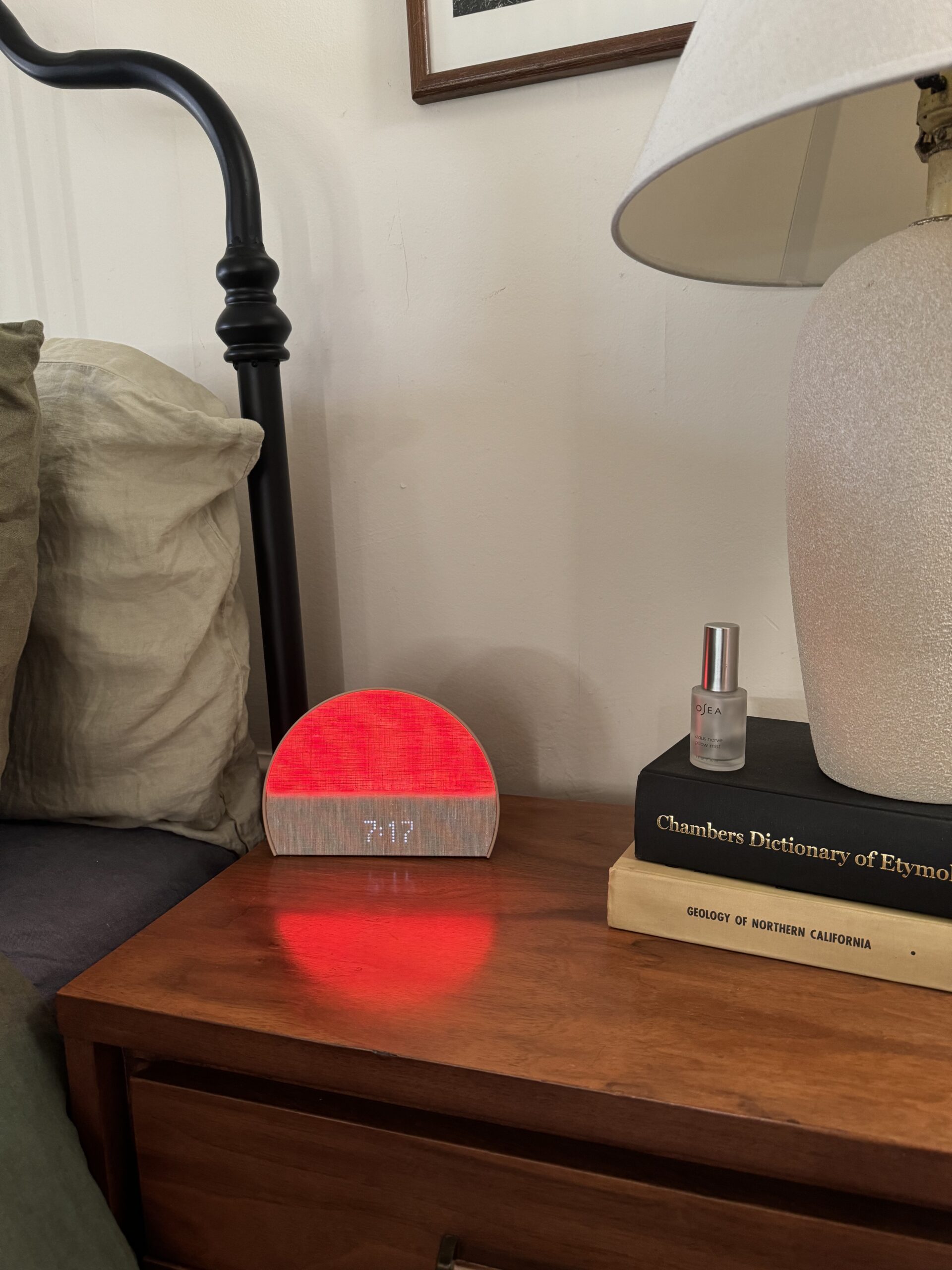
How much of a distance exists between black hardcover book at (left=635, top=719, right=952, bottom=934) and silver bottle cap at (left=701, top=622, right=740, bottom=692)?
59 mm

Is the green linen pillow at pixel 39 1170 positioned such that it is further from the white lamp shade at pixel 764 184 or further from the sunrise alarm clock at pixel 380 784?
the white lamp shade at pixel 764 184

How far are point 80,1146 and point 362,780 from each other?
1.03ft

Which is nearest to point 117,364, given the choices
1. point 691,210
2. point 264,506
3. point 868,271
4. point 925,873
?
point 264,506

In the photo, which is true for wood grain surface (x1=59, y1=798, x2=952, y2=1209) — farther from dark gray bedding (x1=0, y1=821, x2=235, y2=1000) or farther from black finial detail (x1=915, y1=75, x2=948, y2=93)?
black finial detail (x1=915, y1=75, x2=948, y2=93)

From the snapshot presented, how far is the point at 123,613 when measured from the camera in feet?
2.42

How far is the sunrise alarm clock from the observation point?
0.72 meters

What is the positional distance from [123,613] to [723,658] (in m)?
0.50

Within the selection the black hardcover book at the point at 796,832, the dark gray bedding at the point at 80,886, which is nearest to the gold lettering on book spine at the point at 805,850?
the black hardcover book at the point at 796,832

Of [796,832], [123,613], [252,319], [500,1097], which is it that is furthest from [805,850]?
[252,319]

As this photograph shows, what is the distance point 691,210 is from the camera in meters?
0.63

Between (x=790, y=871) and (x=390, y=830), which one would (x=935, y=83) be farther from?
(x=390, y=830)

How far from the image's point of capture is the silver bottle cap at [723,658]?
0.59 metres

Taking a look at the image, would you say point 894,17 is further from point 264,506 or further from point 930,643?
point 264,506

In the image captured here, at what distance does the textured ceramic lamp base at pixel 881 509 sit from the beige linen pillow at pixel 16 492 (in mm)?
560
